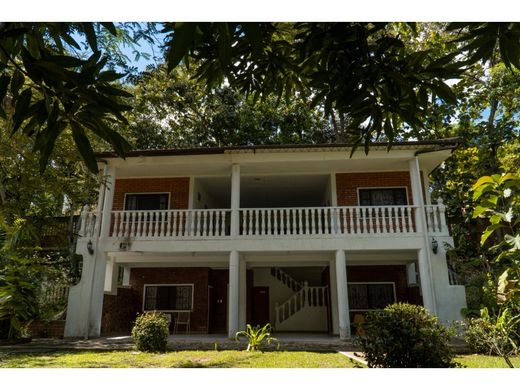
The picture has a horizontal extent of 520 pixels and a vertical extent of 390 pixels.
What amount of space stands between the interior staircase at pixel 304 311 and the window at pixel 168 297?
344cm

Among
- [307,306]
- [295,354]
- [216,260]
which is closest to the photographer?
[295,354]

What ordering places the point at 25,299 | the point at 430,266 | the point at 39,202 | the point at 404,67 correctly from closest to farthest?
the point at 404,67
the point at 25,299
the point at 430,266
the point at 39,202

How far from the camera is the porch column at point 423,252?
11091mm

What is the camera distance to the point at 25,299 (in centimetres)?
985

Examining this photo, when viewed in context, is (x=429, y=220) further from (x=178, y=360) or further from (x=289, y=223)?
(x=178, y=360)

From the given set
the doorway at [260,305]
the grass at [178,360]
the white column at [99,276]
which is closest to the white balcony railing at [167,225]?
the white column at [99,276]

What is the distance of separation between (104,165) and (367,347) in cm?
1026

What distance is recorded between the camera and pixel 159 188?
48.0 ft

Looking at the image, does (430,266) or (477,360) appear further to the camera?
(430,266)

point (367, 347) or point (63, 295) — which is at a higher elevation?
point (63, 295)

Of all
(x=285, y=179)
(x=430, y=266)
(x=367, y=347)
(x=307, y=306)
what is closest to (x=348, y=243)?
(x=430, y=266)

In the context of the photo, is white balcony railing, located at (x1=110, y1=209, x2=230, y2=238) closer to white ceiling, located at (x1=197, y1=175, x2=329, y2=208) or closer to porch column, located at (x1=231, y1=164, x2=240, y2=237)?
porch column, located at (x1=231, y1=164, x2=240, y2=237)

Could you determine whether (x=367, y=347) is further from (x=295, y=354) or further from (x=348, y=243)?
(x=348, y=243)

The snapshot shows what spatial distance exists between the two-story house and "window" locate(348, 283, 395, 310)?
4cm
